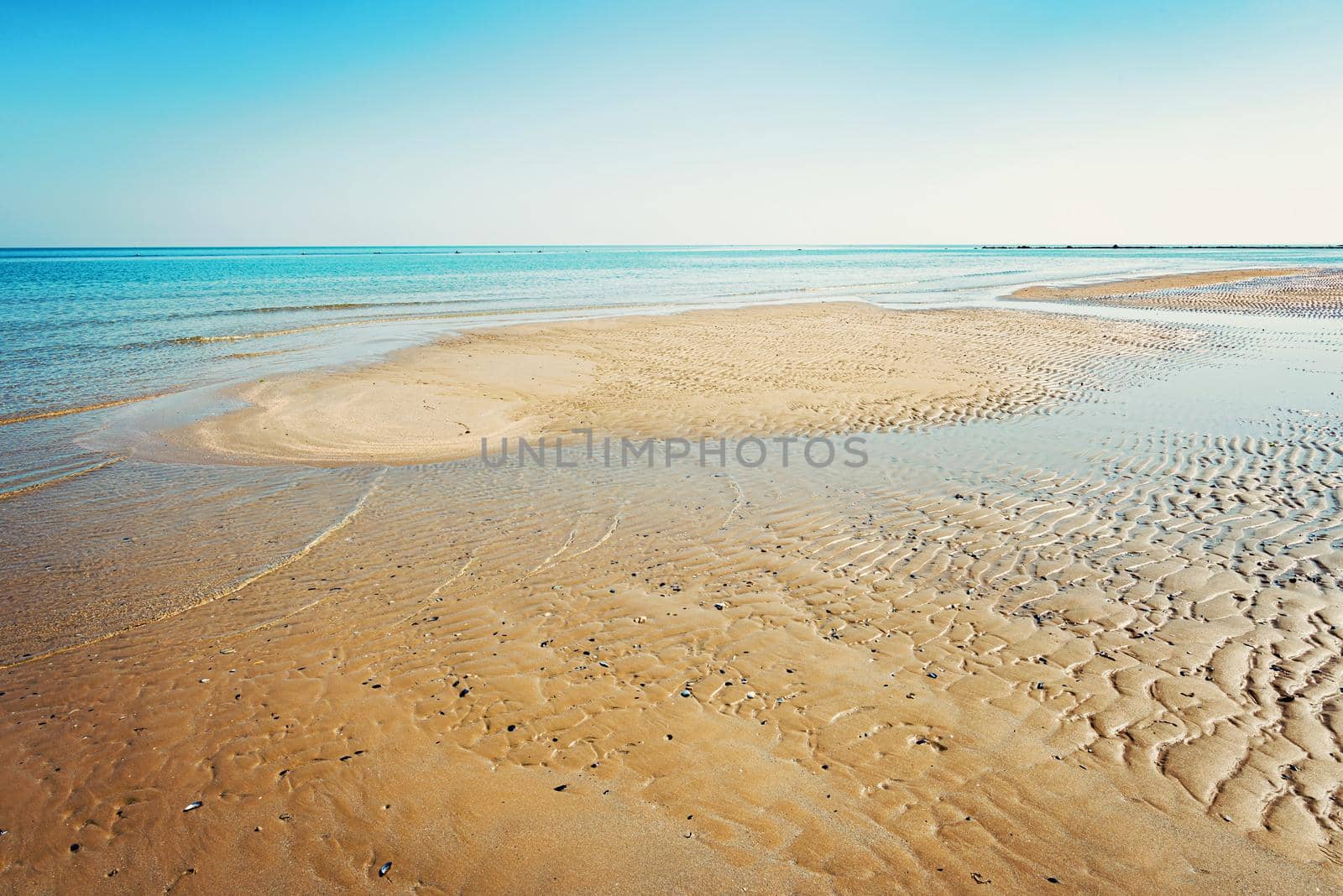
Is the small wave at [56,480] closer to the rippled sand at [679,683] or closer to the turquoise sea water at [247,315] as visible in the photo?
the turquoise sea water at [247,315]

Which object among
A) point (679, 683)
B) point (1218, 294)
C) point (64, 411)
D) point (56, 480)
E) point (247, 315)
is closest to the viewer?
point (679, 683)

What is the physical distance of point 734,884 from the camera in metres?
3.48

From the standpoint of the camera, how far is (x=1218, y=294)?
3766 cm

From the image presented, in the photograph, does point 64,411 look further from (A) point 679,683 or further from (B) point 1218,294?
(B) point 1218,294

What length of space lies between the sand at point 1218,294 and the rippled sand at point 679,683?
2892cm

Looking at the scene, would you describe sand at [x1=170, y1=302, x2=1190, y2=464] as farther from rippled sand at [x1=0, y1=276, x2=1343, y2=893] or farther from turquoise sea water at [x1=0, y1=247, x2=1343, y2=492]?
rippled sand at [x1=0, y1=276, x2=1343, y2=893]

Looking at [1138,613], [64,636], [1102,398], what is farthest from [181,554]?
[1102,398]

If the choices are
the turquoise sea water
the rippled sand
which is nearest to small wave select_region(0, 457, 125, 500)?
the turquoise sea water

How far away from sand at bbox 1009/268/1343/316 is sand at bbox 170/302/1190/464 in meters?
11.1

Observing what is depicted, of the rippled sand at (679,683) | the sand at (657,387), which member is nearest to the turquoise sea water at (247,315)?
the sand at (657,387)

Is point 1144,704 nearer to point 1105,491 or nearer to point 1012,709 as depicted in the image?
point 1012,709

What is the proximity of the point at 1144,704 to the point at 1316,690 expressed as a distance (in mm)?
1286

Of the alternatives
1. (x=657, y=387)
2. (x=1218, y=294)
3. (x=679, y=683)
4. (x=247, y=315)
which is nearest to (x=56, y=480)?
(x=679, y=683)

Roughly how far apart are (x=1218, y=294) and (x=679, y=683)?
147 ft
